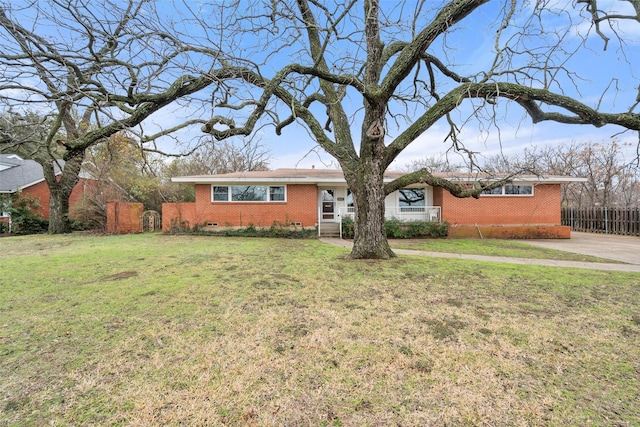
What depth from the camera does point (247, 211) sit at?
15.7 meters

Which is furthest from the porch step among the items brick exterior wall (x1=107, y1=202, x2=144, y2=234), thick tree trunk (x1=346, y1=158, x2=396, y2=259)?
brick exterior wall (x1=107, y1=202, x2=144, y2=234)

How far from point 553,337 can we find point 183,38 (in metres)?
7.23

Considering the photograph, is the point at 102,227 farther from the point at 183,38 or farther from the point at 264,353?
the point at 264,353

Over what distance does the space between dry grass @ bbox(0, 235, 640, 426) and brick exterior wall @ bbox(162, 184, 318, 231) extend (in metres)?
9.97

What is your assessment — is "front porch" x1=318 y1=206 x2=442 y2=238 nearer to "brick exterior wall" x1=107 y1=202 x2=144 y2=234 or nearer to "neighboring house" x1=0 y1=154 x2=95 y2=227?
"brick exterior wall" x1=107 y1=202 x2=144 y2=234

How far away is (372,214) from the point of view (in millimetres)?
7609

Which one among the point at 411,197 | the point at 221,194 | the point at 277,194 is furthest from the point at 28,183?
the point at 411,197

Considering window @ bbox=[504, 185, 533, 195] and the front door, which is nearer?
window @ bbox=[504, 185, 533, 195]

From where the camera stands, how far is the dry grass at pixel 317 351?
81.2 inches

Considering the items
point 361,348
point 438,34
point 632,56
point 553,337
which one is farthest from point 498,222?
point 361,348

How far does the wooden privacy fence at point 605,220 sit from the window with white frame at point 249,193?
19.2 m

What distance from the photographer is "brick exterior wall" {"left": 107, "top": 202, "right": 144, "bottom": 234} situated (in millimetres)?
15445

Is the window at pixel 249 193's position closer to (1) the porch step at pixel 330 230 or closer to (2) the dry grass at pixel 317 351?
(1) the porch step at pixel 330 230

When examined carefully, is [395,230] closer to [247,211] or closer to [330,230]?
[330,230]
